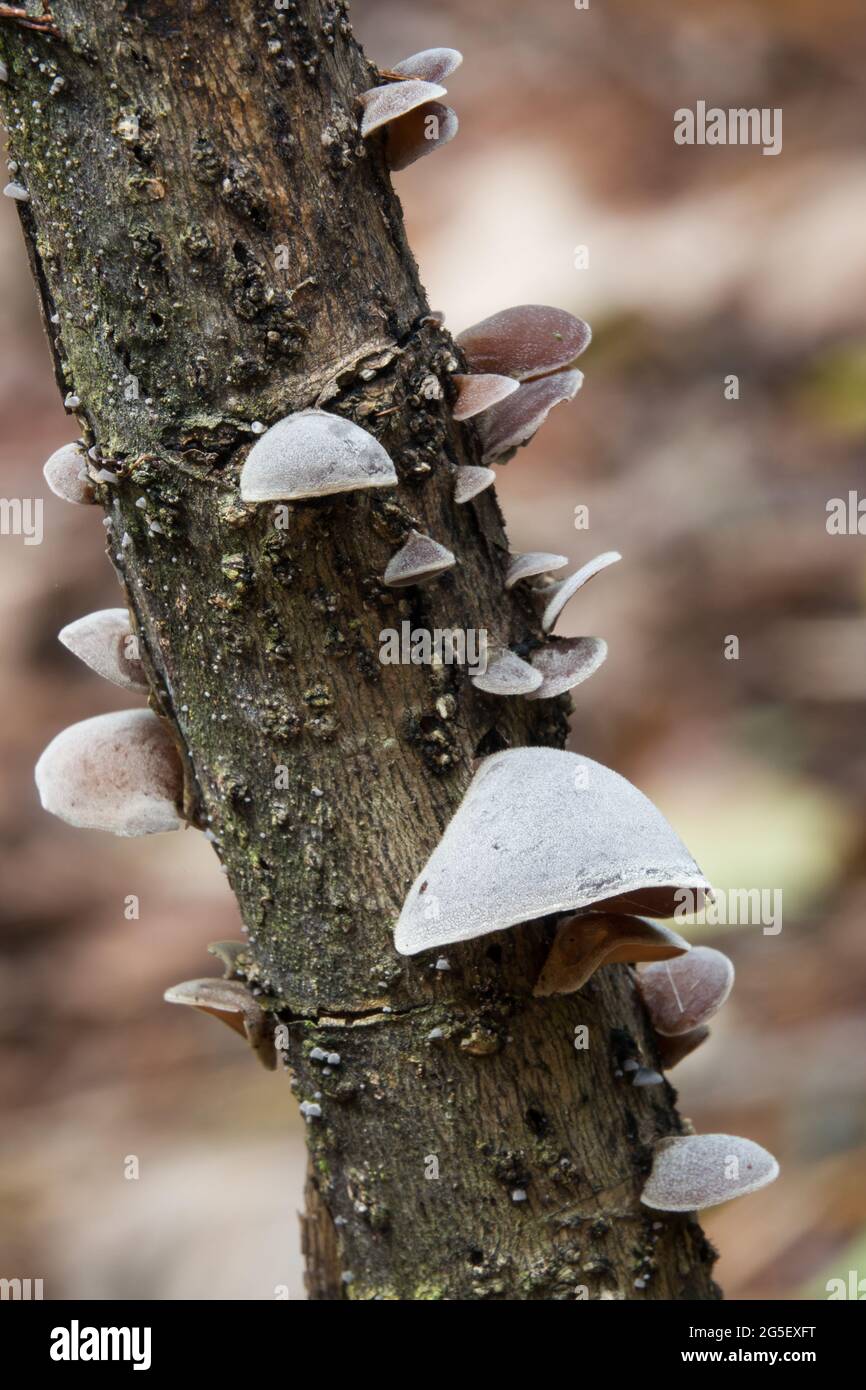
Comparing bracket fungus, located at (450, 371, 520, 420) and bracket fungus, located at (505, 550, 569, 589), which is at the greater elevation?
bracket fungus, located at (450, 371, 520, 420)

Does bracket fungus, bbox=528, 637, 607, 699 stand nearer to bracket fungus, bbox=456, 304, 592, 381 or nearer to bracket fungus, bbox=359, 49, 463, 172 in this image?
bracket fungus, bbox=456, 304, 592, 381

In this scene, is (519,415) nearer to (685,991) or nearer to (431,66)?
(431,66)

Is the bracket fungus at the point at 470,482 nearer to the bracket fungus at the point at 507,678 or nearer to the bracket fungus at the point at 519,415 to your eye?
the bracket fungus at the point at 519,415

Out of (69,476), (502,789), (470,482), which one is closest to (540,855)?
(502,789)

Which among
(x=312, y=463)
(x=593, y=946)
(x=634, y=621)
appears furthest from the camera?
(x=634, y=621)

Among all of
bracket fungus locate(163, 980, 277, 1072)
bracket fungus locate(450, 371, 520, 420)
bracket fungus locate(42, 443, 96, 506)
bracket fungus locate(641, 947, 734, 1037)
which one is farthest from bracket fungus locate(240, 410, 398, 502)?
bracket fungus locate(641, 947, 734, 1037)

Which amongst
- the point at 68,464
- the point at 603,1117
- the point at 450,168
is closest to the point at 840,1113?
the point at 603,1117

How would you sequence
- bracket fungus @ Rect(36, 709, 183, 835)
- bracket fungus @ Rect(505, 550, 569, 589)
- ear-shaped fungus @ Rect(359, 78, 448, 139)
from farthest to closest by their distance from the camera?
1. bracket fungus @ Rect(36, 709, 183, 835)
2. bracket fungus @ Rect(505, 550, 569, 589)
3. ear-shaped fungus @ Rect(359, 78, 448, 139)
